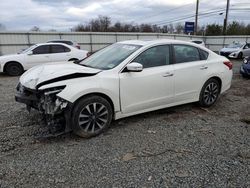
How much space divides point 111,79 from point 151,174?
5.67 feet

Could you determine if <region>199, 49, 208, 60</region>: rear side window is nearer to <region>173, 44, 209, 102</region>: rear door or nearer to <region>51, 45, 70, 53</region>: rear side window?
<region>173, 44, 209, 102</region>: rear door

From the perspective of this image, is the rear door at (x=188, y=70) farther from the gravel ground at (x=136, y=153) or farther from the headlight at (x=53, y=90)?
the headlight at (x=53, y=90)

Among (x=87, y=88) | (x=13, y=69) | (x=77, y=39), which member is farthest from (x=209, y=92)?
(x=77, y=39)

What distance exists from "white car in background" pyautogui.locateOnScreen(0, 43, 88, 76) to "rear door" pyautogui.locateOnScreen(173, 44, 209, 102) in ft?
25.8

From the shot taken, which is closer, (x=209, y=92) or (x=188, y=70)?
(x=188, y=70)

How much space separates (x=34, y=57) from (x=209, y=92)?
8421mm

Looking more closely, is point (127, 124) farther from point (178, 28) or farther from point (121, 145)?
point (178, 28)

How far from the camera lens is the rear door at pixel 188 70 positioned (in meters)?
4.88

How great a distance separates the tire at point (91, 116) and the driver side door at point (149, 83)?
14.1 inches

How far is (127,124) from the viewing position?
4.61 m

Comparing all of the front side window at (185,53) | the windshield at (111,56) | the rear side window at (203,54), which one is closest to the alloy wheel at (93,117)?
the windshield at (111,56)

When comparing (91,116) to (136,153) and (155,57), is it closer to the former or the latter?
(136,153)

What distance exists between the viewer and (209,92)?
555cm

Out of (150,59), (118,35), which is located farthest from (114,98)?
(118,35)
